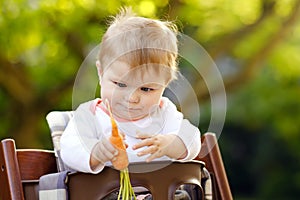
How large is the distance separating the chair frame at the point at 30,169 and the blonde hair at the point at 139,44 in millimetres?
230

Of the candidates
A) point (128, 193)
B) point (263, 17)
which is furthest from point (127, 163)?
point (263, 17)

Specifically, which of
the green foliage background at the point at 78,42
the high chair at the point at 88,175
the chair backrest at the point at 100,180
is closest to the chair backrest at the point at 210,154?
the high chair at the point at 88,175

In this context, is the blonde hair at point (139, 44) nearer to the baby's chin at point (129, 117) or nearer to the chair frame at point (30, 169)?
the baby's chin at point (129, 117)

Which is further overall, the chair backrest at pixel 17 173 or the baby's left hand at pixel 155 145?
the chair backrest at pixel 17 173

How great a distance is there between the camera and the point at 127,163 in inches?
50.8

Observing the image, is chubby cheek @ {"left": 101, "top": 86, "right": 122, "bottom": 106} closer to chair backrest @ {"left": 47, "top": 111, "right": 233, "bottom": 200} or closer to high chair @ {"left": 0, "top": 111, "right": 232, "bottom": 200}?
high chair @ {"left": 0, "top": 111, "right": 232, "bottom": 200}

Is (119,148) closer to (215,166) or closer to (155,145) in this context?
(155,145)

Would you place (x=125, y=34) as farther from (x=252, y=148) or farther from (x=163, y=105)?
(x=252, y=148)

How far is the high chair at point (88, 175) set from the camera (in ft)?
4.31

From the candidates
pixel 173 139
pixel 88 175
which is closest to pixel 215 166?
pixel 173 139

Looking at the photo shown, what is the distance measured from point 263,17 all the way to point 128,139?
2.49m

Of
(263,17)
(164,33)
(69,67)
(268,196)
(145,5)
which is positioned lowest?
(268,196)

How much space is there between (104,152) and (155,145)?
0.10m

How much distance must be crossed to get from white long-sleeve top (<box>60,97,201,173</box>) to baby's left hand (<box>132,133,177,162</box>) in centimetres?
3
